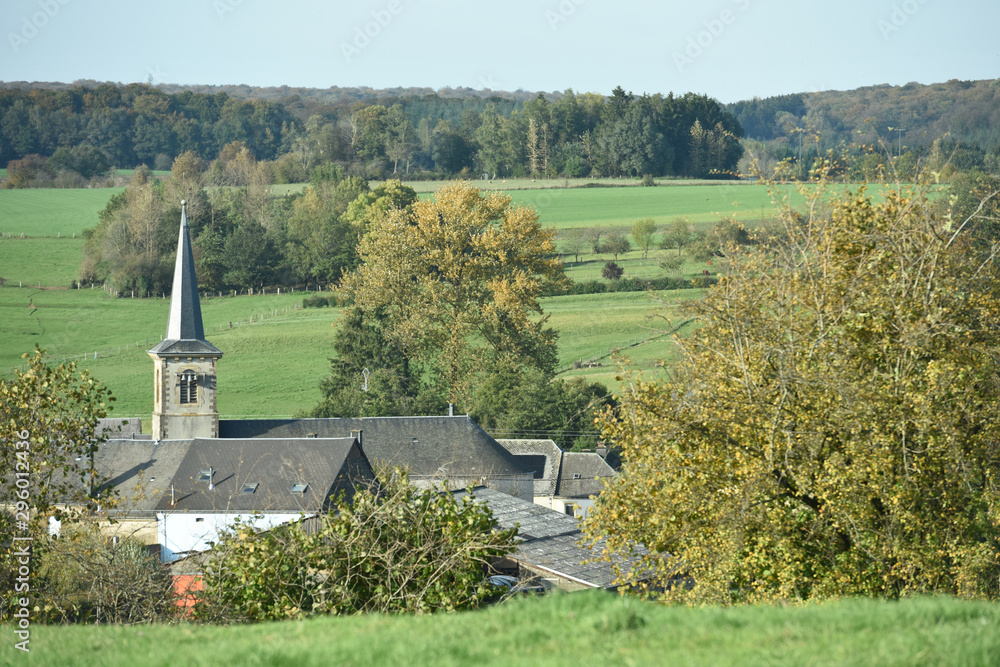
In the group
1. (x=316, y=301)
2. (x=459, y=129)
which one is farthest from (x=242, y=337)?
(x=459, y=129)

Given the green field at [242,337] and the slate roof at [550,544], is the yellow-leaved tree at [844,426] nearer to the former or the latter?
the slate roof at [550,544]

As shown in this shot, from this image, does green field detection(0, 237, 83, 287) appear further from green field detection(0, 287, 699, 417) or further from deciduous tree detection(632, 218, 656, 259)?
deciduous tree detection(632, 218, 656, 259)

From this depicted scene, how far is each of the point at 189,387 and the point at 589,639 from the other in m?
37.1

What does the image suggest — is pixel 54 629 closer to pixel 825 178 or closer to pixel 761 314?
pixel 761 314

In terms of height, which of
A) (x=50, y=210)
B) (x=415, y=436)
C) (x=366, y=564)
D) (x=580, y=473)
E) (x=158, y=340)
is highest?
(x=50, y=210)

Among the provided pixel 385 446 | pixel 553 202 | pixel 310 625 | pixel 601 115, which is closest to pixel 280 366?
pixel 385 446

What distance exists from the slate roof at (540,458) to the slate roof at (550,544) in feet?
39.4

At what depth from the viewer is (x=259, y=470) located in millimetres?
38438

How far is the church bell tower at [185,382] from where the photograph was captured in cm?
4159

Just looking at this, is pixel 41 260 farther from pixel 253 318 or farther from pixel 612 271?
pixel 612 271

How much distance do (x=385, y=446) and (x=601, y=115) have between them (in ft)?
214

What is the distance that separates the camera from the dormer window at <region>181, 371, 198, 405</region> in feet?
137

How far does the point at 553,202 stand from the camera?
93000mm

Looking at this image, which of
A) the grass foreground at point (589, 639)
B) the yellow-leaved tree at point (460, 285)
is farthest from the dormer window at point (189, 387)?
the grass foreground at point (589, 639)
